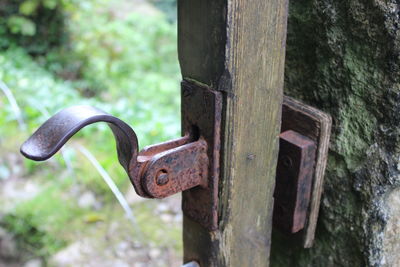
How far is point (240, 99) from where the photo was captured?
47cm

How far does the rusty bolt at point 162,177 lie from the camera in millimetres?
483

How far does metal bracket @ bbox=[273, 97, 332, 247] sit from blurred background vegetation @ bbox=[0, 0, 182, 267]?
3.64 ft

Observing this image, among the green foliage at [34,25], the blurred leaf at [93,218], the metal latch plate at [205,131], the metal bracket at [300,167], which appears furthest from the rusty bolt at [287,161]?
the green foliage at [34,25]

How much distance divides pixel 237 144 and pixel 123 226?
140cm

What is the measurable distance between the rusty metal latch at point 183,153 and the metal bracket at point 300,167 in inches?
4.9

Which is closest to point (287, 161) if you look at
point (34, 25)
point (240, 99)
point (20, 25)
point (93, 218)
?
point (240, 99)

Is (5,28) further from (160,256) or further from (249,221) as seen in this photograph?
(249,221)

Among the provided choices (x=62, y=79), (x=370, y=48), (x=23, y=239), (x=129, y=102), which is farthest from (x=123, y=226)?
(x=62, y=79)

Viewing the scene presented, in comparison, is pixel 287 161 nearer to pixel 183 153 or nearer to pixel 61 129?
pixel 183 153

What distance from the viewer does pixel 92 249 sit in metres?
1.68

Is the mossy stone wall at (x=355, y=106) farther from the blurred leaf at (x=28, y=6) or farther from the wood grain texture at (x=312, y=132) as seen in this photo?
the blurred leaf at (x=28, y=6)

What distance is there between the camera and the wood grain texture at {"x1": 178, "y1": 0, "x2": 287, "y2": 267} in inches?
17.3

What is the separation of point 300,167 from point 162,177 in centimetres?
→ 20

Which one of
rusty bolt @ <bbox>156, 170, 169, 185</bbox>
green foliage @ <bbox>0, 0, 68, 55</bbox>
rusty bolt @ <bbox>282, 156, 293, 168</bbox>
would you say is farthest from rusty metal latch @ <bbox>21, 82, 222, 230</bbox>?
green foliage @ <bbox>0, 0, 68, 55</bbox>
